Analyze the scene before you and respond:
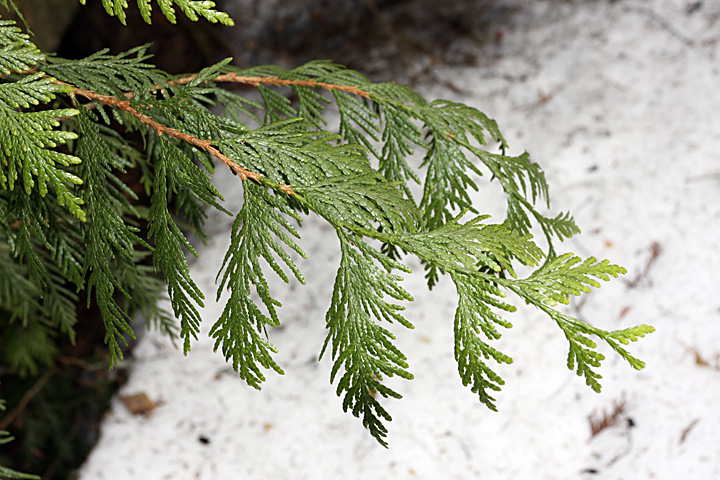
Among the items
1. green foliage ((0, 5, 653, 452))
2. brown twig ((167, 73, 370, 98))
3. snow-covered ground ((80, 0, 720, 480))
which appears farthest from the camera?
snow-covered ground ((80, 0, 720, 480))

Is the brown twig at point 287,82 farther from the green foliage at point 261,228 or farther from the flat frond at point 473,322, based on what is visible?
the flat frond at point 473,322

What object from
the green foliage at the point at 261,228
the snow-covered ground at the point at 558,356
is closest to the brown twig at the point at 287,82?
the green foliage at the point at 261,228

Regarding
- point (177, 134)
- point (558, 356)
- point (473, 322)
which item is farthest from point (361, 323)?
point (558, 356)

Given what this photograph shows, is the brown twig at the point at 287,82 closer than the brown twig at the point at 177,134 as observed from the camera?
No

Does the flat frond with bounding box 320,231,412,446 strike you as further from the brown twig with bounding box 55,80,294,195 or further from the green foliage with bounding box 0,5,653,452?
the brown twig with bounding box 55,80,294,195

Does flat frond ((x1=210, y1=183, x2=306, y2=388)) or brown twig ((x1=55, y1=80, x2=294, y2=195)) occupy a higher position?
brown twig ((x1=55, y1=80, x2=294, y2=195))

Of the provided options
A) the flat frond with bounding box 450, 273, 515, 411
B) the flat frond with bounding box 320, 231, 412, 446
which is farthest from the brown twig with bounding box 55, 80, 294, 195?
the flat frond with bounding box 450, 273, 515, 411

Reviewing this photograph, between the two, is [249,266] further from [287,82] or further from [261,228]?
[287,82]

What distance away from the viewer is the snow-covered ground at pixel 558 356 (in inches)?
99.7

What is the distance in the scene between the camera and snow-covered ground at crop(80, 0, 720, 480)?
2.53m

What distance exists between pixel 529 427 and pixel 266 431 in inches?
51.3

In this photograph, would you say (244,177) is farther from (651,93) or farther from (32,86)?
(651,93)

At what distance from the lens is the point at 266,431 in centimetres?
279

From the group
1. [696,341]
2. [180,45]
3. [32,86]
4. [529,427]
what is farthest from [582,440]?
[180,45]
